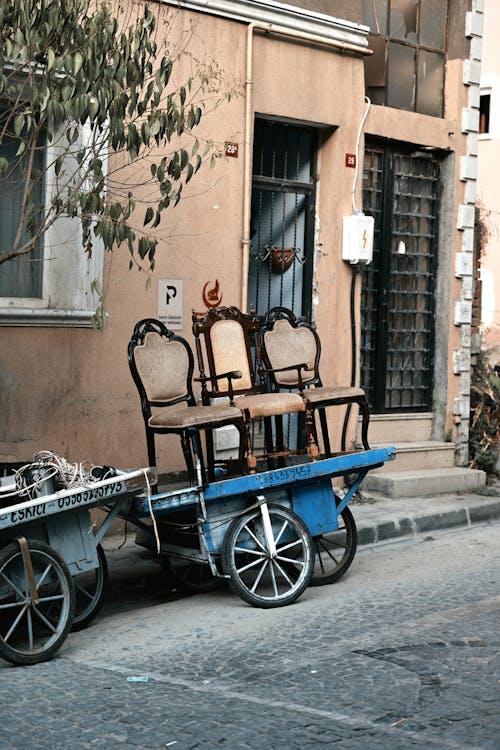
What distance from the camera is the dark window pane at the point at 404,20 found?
12.4 meters

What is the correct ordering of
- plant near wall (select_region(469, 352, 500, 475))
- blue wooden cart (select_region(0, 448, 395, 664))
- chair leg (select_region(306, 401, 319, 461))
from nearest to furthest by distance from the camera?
blue wooden cart (select_region(0, 448, 395, 664))
chair leg (select_region(306, 401, 319, 461))
plant near wall (select_region(469, 352, 500, 475))

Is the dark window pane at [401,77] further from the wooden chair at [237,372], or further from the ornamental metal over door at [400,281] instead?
the wooden chair at [237,372]

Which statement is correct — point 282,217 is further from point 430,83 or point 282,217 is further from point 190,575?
point 190,575

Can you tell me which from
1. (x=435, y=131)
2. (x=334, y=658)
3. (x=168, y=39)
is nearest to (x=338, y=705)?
(x=334, y=658)

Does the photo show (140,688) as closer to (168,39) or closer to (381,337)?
(168,39)

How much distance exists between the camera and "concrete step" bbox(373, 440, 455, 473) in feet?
39.8

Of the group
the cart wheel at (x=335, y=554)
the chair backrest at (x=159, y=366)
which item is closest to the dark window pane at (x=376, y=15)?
the chair backrest at (x=159, y=366)

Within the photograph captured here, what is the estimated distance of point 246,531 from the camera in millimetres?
7504

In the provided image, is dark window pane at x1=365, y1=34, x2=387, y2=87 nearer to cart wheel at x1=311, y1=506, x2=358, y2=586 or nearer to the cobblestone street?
cart wheel at x1=311, y1=506, x2=358, y2=586

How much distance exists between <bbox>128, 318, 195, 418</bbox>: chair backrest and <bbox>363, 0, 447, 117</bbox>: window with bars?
202 inches

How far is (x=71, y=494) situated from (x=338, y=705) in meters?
1.92

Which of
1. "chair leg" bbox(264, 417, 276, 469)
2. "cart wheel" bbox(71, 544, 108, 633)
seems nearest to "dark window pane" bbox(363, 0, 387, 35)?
"chair leg" bbox(264, 417, 276, 469)

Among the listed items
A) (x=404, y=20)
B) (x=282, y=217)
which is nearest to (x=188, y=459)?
(x=282, y=217)

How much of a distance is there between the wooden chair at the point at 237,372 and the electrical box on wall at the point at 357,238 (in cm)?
313
